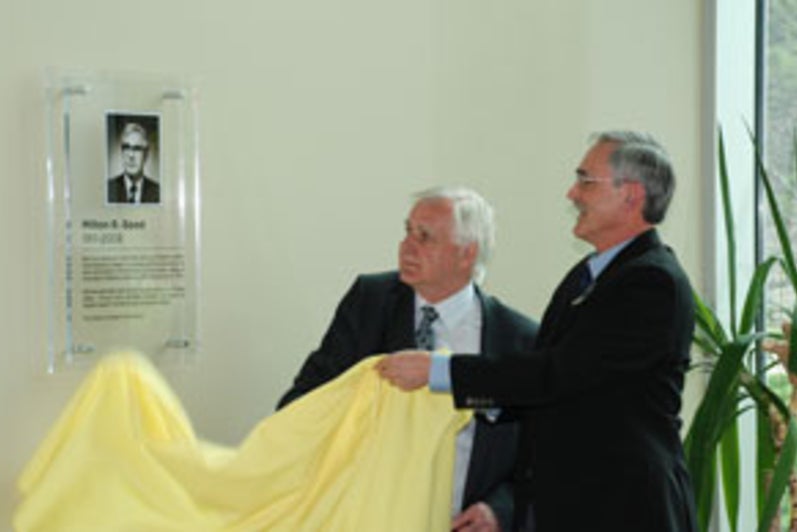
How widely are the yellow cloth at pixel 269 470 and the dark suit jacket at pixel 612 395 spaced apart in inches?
8.8

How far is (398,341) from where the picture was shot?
333 cm

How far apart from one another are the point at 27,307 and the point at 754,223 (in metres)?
2.62

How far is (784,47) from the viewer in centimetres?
469

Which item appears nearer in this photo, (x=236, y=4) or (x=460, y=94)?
(x=236, y=4)

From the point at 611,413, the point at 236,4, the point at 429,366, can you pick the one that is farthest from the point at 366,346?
the point at 236,4

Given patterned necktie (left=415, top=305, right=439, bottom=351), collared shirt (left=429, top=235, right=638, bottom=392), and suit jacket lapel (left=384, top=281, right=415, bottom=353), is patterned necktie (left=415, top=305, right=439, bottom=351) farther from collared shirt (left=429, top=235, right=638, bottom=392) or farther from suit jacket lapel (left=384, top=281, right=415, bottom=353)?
collared shirt (left=429, top=235, right=638, bottom=392)

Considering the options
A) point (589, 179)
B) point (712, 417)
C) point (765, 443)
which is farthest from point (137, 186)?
point (765, 443)

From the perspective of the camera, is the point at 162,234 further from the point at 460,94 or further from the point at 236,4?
the point at 460,94

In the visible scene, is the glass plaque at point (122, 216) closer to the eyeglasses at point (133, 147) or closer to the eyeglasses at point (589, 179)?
the eyeglasses at point (133, 147)

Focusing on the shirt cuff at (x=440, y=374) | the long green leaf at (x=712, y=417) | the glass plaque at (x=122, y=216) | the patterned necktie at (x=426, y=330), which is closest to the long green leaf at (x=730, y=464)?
the long green leaf at (x=712, y=417)

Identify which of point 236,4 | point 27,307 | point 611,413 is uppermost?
point 236,4

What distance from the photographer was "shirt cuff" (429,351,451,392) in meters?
2.90

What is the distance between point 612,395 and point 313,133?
133 cm

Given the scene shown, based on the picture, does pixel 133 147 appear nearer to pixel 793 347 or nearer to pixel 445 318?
pixel 445 318
